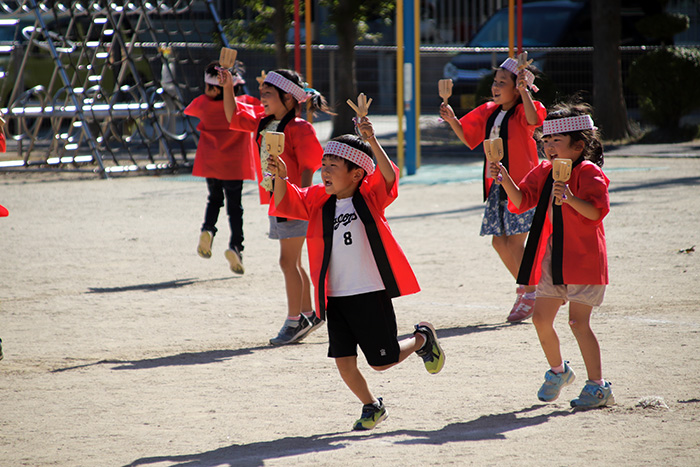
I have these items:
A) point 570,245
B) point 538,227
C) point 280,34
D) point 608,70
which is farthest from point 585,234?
point 608,70

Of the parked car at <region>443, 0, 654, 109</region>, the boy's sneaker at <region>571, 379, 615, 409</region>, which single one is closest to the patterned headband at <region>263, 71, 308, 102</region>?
the boy's sneaker at <region>571, 379, 615, 409</region>

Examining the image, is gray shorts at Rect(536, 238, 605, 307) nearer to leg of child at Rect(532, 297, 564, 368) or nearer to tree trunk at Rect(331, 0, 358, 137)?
leg of child at Rect(532, 297, 564, 368)

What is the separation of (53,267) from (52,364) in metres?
2.93

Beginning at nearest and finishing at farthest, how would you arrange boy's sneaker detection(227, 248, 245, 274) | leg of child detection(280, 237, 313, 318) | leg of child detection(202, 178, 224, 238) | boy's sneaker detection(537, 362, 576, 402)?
1. boy's sneaker detection(537, 362, 576, 402)
2. leg of child detection(280, 237, 313, 318)
3. boy's sneaker detection(227, 248, 245, 274)
4. leg of child detection(202, 178, 224, 238)

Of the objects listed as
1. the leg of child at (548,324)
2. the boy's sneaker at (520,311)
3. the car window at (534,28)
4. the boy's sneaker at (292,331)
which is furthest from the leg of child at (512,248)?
the car window at (534,28)

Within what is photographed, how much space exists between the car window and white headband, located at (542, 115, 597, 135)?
15.8 m

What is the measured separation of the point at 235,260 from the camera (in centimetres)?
743

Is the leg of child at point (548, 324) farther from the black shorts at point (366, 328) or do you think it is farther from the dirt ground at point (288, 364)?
the black shorts at point (366, 328)

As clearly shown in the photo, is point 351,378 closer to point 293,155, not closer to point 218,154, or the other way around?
point 293,155

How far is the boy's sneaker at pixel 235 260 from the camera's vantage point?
742 cm

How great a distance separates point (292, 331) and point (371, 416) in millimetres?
1677

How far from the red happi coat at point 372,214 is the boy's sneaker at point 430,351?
0.31m

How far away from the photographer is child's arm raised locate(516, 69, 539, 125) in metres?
5.75

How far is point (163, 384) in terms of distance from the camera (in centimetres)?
484
